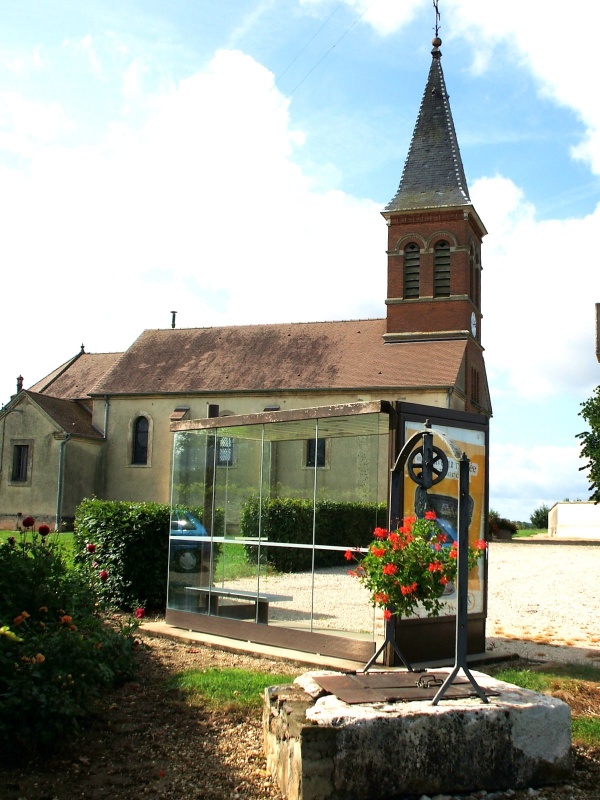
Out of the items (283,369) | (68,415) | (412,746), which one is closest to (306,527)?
(412,746)

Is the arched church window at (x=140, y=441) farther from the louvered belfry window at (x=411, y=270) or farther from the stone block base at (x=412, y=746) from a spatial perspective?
the stone block base at (x=412, y=746)

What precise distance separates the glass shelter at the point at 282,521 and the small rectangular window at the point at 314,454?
0.02m

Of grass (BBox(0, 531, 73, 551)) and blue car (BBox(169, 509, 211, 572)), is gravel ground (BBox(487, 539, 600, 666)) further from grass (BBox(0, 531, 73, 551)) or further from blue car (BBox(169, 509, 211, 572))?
grass (BBox(0, 531, 73, 551))

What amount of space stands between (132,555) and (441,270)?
26.7 meters

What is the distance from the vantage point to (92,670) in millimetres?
6137

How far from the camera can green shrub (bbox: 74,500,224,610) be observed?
38.8 ft

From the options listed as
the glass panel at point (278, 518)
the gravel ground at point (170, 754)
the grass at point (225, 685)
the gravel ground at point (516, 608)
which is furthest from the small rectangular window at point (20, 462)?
the grass at point (225, 685)

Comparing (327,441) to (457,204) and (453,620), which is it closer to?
(453,620)

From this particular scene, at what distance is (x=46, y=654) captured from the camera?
5988mm

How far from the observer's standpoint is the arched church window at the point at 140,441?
37.0m

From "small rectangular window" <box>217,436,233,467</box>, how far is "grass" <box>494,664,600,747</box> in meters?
4.49

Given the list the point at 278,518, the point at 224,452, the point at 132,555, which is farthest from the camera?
the point at 132,555

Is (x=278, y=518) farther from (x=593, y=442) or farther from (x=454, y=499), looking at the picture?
(x=593, y=442)

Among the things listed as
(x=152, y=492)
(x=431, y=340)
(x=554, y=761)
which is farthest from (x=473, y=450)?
(x=152, y=492)
